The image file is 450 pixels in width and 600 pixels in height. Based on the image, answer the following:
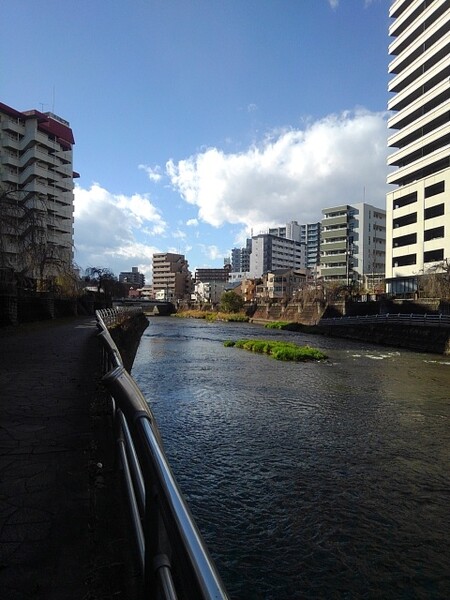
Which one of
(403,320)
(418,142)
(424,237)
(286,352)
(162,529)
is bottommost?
(286,352)

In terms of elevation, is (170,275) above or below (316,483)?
above

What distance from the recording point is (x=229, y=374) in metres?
18.1

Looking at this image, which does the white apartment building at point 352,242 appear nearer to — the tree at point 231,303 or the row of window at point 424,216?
the tree at point 231,303

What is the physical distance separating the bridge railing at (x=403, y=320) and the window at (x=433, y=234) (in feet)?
51.3

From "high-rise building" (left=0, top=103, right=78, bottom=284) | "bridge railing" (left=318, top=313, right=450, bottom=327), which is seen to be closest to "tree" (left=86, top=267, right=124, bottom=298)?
"high-rise building" (left=0, top=103, right=78, bottom=284)

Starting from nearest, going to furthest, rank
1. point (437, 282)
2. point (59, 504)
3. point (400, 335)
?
point (59, 504) → point (400, 335) → point (437, 282)

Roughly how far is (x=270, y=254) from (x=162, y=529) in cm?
14171

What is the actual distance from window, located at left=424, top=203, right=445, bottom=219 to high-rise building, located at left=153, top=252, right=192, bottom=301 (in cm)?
9796

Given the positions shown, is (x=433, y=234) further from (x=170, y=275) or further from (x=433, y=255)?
(x=170, y=275)

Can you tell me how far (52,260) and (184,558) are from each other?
32.0m

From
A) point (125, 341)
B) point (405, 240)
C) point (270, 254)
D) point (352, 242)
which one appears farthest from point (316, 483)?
point (270, 254)

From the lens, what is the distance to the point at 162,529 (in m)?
1.72

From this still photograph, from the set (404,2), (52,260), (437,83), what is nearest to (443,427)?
(52,260)

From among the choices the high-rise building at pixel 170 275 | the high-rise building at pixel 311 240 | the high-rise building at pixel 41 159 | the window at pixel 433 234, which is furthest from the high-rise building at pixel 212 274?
the window at pixel 433 234
